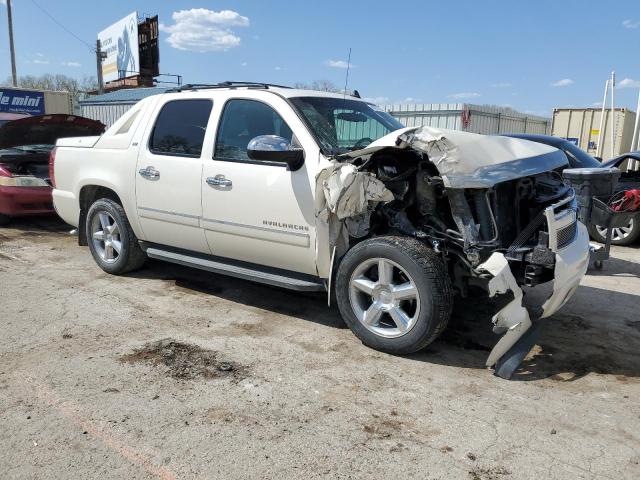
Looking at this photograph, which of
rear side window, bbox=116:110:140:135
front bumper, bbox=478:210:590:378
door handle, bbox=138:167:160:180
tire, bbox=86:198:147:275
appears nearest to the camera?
front bumper, bbox=478:210:590:378

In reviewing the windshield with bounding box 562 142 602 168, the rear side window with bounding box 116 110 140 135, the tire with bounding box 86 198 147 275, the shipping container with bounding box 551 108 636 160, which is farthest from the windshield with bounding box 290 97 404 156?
the shipping container with bounding box 551 108 636 160

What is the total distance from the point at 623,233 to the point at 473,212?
19.6ft

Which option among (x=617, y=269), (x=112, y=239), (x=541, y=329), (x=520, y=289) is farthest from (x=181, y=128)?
(x=617, y=269)

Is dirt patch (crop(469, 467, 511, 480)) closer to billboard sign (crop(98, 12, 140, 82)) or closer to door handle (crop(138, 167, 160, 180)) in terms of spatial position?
door handle (crop(138, 167, 160, 180))

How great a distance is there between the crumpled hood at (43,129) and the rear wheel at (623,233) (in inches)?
312

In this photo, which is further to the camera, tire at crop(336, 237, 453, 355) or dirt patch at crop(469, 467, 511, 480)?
tire at crop(336, 237, 453, 355)

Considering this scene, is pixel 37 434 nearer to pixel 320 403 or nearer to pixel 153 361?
pixel 153 361

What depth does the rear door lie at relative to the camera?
4.77 meters

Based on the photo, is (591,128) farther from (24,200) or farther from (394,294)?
(394,294)

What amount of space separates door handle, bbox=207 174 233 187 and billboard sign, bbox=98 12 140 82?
117ft

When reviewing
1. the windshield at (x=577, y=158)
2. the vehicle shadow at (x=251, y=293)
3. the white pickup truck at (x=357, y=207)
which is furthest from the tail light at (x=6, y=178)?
the windshield at (x=577, y=158)

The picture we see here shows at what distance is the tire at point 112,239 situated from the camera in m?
5.58

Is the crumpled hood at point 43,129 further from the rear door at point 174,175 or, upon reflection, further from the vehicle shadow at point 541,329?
the rear door at point 174,175

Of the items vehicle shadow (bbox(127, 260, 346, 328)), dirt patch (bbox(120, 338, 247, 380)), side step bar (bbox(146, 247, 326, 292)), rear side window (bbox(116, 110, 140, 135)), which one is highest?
rear side window (bbox(116, 110, 140, 135))
